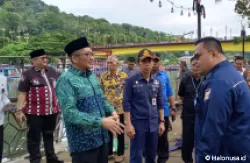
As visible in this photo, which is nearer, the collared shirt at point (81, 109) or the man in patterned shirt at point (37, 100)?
the collared shirt at point (81, 109)

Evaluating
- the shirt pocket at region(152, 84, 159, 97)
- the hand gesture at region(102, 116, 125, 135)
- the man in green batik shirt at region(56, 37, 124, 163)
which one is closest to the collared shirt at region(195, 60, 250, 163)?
the hand gesture at region(102, 116, 125, 135)

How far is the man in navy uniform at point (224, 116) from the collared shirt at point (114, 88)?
10.2 ft

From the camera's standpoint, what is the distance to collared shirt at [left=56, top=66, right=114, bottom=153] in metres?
2.87

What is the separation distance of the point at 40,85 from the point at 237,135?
338 cm

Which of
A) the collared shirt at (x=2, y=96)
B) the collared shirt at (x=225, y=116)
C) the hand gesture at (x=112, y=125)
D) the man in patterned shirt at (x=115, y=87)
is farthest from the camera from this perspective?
the man in patterned shirt at (x=115, y=87)

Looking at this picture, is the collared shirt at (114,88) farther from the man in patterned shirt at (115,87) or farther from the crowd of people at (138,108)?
the crowd of people at (138,108)

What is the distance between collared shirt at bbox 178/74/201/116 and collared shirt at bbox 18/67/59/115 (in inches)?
82.7

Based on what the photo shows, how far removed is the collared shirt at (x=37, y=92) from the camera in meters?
5.01

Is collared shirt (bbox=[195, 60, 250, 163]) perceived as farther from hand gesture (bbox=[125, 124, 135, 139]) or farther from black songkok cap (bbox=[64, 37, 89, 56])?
hand gesture (bbox=[125, 124, 135, 139])

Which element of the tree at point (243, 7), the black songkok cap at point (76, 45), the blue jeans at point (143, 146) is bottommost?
the blue jeans at point (143, 146)

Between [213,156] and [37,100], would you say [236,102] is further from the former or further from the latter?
[37,100]

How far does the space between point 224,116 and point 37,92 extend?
3.36 m

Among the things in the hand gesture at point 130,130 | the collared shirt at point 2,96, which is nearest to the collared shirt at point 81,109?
the hand gesture at point 130,130

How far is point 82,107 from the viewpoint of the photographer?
119 inches
